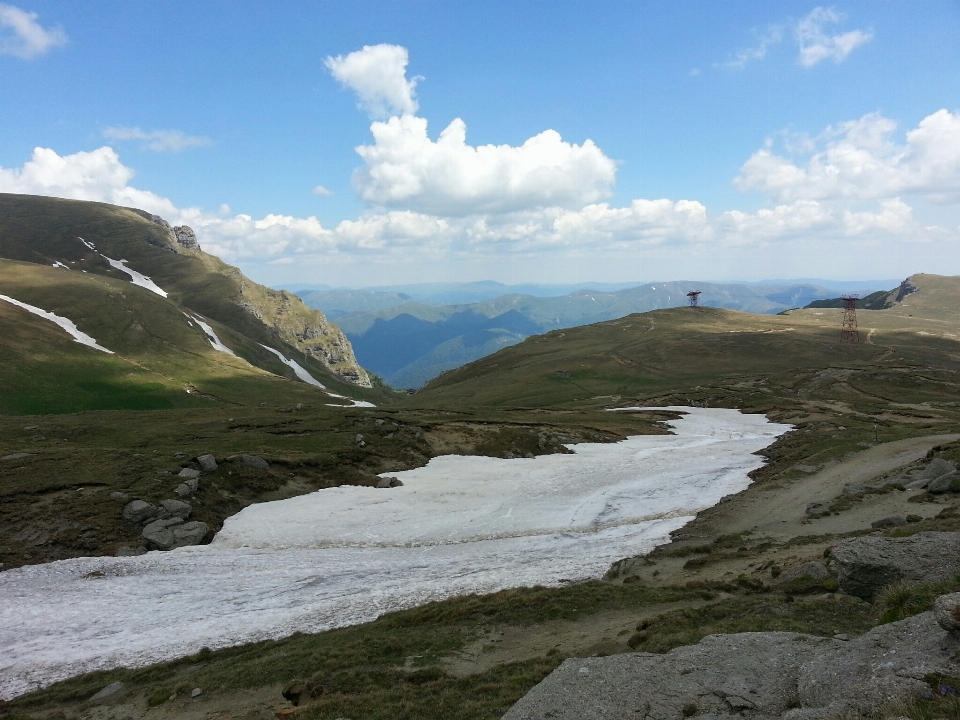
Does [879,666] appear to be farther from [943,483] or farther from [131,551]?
[131,551]

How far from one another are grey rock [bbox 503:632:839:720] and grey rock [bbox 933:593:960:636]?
3.01 m

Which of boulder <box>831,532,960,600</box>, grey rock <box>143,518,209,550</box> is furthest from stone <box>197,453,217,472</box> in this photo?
boulder <box>831,532,960,600</box>

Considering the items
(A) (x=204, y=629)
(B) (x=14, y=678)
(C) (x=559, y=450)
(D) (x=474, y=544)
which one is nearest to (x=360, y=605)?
(A) (x=204, y=629)

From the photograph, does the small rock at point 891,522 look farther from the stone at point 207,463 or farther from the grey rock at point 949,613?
the stone at point 207,463

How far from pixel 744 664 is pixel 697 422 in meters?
78.4

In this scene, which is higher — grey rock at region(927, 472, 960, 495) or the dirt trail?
grey rock at region(927, 472, 960, 495)

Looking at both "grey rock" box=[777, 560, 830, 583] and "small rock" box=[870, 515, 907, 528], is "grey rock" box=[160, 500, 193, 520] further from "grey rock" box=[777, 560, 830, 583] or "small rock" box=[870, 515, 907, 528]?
"small rock" box=[870, 515, 907, 528]

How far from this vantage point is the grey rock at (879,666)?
335 inches

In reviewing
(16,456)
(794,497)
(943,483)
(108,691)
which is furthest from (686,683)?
(16,456)

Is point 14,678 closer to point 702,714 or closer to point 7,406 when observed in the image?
point 702,714

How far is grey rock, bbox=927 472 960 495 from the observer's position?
27.4m

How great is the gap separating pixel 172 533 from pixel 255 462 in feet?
39.2

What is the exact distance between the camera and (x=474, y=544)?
35.0m

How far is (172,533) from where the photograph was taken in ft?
115
